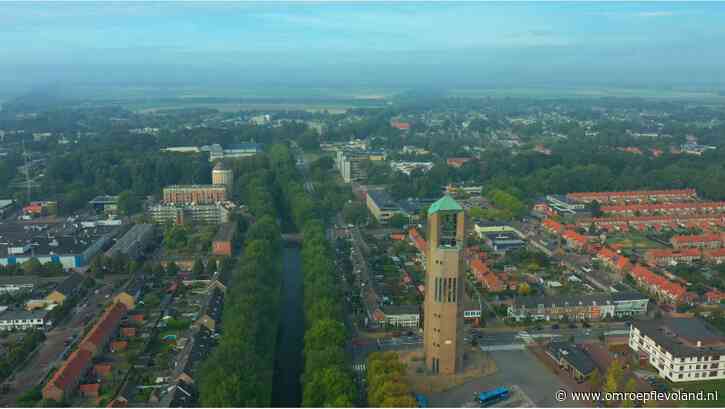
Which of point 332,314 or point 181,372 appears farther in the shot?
point 332,314

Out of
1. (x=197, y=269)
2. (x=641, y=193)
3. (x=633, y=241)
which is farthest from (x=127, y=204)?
(x=641, y=193)

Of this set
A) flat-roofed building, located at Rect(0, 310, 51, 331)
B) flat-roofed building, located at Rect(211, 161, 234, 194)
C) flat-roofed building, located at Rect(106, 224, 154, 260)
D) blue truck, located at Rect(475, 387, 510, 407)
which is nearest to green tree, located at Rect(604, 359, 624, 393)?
blue truck, located at Rect(475, 387, 510, 407)

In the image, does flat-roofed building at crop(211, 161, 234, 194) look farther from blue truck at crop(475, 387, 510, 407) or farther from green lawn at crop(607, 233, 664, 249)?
blue truck at crop(475, 387, 510, 407)

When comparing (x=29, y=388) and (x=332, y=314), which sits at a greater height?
(x=332, y=314)

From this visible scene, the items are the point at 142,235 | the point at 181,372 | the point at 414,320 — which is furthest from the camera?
the point at 142,235

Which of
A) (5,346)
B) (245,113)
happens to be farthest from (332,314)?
(245,113)

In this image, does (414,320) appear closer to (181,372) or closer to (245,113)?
(181,372)

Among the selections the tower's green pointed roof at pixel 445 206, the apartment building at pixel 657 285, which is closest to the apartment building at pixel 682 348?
the apartment building at pixel 657 285
